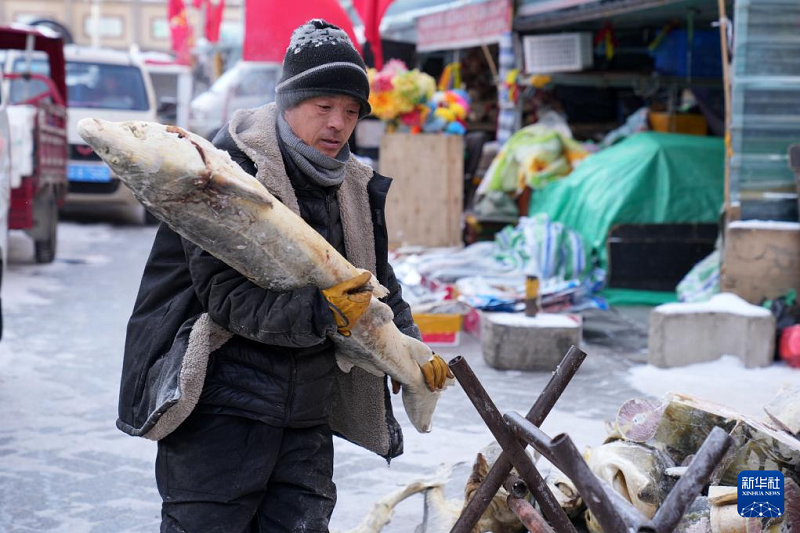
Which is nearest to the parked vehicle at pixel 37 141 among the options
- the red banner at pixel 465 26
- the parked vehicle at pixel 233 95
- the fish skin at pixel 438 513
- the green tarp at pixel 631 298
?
the red banner at pixel 465 26

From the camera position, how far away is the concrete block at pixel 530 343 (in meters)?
6.48

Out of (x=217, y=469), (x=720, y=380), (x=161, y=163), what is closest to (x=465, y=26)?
(x=720, y=380)

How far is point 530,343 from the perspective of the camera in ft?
21.3

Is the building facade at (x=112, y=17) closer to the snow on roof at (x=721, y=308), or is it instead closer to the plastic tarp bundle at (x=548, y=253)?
the plastic tarp bundle at (x=548, y=253)

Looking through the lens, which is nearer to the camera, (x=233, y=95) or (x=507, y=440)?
(x=507, y=440)

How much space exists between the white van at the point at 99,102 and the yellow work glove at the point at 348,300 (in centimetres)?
1193

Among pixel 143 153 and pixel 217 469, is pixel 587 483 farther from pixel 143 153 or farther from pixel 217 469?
pixel 143 153

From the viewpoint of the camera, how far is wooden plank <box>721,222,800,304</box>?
6.98m

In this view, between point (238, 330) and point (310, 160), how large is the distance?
489 millimetres

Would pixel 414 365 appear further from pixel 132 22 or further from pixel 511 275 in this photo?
pixel 132 22

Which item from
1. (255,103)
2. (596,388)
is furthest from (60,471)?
(255,103)

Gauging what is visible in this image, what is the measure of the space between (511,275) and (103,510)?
15.9 feet

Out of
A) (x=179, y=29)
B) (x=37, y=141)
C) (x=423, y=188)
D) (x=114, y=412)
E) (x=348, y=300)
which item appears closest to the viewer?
(x=348, y=300)

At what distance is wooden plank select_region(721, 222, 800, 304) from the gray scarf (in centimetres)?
517
